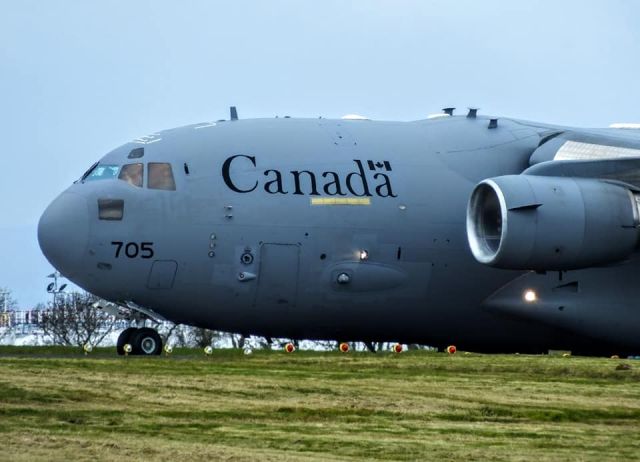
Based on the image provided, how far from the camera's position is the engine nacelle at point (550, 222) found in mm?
22875

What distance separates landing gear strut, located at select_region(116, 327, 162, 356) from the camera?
24094 millimetres

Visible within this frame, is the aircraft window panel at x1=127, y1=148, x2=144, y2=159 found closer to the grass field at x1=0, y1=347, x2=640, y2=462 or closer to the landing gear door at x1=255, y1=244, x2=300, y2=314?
the landing gear door at x1=255, y1=244, x2=300, y2=314

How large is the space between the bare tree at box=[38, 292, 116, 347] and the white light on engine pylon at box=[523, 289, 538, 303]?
3923cm

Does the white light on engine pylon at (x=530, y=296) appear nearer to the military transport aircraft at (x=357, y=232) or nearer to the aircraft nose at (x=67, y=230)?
the military transport aircraft at (x=357, y=232)

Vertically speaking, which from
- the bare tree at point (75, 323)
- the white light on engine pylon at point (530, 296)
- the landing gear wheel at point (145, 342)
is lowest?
the landing gear wheel at point (145, 342)

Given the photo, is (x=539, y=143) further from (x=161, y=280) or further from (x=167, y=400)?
(x=167, y=400)


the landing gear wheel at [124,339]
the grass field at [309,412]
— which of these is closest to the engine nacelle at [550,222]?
the grass field at [309,412]

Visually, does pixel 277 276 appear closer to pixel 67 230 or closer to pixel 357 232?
pixel 357 232

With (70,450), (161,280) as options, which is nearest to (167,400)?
(70,450)

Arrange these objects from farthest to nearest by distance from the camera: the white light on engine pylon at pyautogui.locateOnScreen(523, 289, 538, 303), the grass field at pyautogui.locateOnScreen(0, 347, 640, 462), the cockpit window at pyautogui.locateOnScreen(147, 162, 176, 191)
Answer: the white light on engine pylon at pyautogui.locateOnScreen(523, 289, 538, 303)
the cockpit window at pyautogui.locateOnScreen(147, 162, 176, 191)
the grass field at pyautogui.locateOnScreen(0, 347, 640, 462)

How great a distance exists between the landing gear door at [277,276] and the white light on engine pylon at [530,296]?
4.03 metres

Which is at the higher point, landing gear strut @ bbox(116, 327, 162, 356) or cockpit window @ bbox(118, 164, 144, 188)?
cockpit window @ bbox(118, 164, 144, 188)

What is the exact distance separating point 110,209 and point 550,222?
278 inches

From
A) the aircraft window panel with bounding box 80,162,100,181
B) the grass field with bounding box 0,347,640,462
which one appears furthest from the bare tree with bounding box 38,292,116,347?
the grass field with bounding box 0,347,640,462
